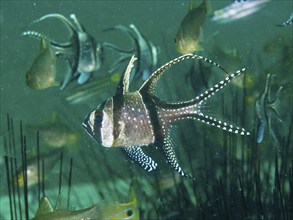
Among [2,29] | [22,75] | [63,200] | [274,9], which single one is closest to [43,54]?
[63,200]

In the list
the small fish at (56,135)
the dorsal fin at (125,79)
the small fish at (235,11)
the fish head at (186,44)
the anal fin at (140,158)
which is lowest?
the small fish at (56,135)

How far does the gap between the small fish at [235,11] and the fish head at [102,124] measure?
8.74ft

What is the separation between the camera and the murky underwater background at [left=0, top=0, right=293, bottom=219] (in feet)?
11.8

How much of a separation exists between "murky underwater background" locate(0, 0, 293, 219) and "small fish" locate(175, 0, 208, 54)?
460 millimetres

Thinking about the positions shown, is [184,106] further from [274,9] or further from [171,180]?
[274,9]

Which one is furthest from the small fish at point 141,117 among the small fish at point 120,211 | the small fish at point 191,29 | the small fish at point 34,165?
the small fish at point 34,165

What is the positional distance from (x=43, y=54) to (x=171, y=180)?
2.10 m

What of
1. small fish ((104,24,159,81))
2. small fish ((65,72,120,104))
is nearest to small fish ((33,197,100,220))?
small fish ((104,24,159,81))

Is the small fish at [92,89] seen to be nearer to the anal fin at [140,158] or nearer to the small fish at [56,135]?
the small fish at [56,135]

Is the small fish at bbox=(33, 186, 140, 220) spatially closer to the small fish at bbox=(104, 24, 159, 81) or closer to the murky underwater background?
the murky underwater background

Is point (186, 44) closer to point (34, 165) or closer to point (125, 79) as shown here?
point (125, 79)

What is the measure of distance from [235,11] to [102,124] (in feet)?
9.38

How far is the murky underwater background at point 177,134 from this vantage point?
3.61m

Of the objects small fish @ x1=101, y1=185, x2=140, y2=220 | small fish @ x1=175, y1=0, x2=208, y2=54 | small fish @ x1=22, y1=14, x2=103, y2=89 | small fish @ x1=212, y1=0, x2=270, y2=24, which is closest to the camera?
small fish @ x1=101, y1=185, x2=140, y2=220
